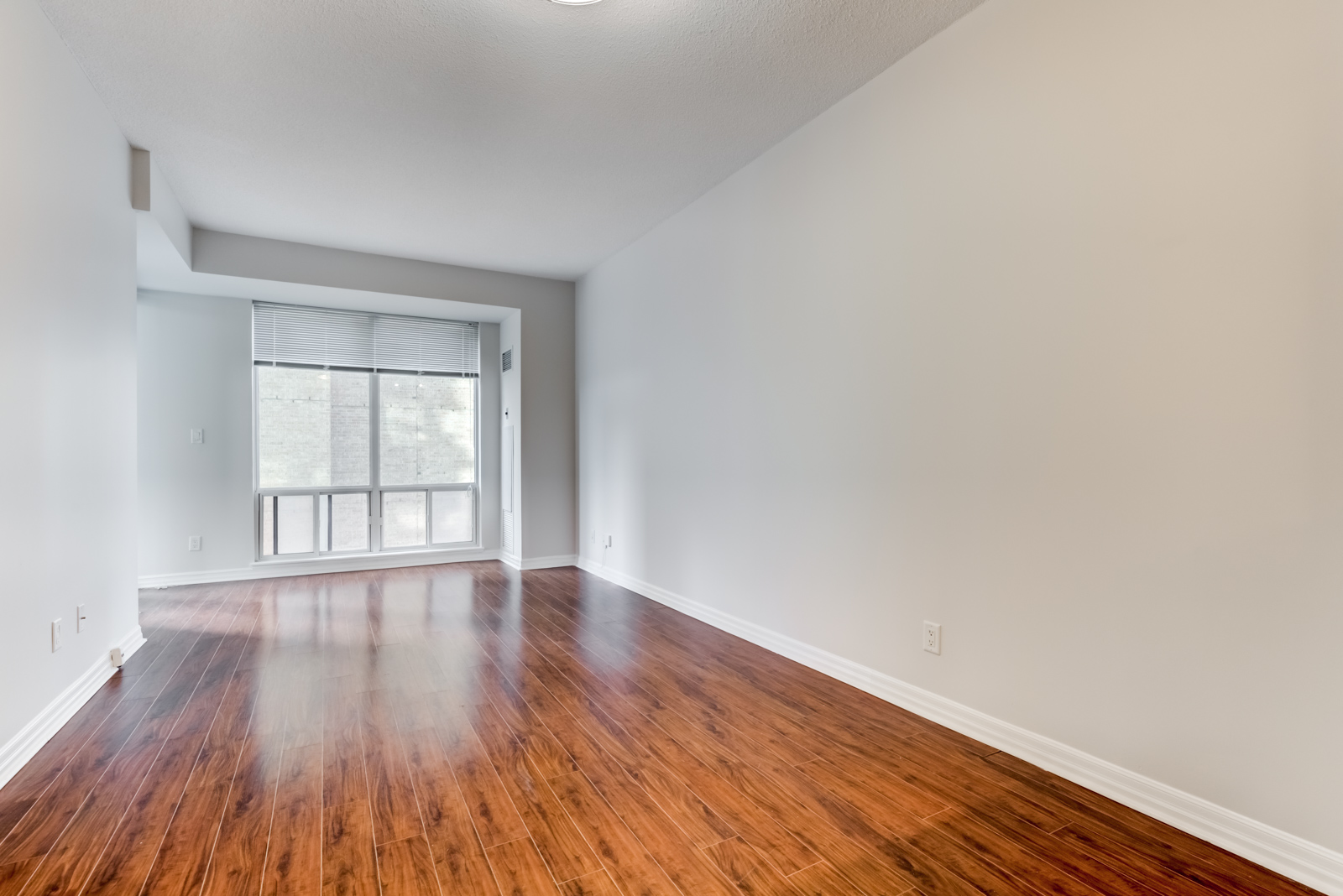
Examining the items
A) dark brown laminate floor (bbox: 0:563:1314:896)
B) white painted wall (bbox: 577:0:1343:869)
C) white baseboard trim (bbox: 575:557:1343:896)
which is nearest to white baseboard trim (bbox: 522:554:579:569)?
dark brown laminate floor (bbox: 0:563:1314:896)

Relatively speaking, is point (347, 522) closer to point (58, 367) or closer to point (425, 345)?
point (425, 345)

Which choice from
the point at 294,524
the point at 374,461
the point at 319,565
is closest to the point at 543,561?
the point at 374,461

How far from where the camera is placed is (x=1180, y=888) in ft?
5.24

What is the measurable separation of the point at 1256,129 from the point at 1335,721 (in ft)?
5.11

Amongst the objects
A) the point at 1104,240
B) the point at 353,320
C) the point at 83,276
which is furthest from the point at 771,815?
the point at 353,320

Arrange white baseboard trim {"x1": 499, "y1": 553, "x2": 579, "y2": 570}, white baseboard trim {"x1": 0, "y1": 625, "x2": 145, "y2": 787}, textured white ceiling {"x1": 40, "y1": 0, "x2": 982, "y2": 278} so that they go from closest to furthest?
white baseboard trim {"x1": 0, "y1": 625, "x2": 145, "y2": 787} < textured white ceiling {"x1": 40, "y1": 0, "x2": 982, "y2": 278} < white baseboard trim {"x1": 499, "y1": 553, "x2": 579, "y2": 570}

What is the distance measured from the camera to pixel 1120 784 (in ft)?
6.58

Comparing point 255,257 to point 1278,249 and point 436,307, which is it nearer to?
point 436,307

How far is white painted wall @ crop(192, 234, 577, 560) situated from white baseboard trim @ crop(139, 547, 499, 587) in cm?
91

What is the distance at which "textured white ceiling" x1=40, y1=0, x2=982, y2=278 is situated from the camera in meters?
2.53

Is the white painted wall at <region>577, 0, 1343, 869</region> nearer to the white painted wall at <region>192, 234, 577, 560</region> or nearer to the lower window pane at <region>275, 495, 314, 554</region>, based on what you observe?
Answer: the white painted wall at <region>192, 234, 577, 560</region>

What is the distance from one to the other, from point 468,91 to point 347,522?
14.6 ft

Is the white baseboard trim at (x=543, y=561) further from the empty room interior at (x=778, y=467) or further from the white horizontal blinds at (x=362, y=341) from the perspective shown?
the white horizontal blinds at (x=362, y=341)

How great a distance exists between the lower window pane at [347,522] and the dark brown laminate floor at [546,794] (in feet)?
8.57
